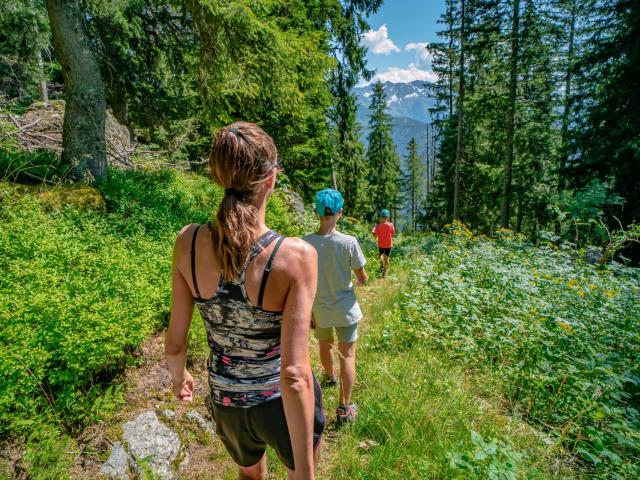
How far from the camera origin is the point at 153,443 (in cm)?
275

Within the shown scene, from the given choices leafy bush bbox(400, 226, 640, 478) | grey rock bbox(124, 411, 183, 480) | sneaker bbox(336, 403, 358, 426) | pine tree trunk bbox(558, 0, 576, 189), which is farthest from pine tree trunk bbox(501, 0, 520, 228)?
grey rock bbox(124, 411, 183, 480)

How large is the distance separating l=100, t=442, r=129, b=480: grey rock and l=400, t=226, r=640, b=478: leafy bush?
3.25 metres

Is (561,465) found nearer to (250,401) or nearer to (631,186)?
(250,401)

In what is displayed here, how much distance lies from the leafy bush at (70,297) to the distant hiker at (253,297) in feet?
5.81

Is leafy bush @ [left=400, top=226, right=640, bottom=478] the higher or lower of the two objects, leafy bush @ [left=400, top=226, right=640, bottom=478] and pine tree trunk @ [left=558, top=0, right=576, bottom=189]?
the lower

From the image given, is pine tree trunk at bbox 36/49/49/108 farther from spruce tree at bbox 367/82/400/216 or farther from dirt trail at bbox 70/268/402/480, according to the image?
spruce tree at bbox 367/82/400/216

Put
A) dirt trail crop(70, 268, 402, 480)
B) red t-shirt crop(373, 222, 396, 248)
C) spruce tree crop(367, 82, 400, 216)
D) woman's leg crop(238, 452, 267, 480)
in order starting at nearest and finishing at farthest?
woman's leg crop(238, 452, 267, 480), dirt trail crop(70, 268, 402, 480), red t-shirt crop(373, 222, 396, 248), spruce tree crop(367, 82, 400, 216)

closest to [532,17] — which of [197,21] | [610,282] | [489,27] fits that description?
[489,27]

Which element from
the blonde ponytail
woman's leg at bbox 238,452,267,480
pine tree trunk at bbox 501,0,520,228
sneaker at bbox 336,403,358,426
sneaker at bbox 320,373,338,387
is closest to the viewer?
the blonde ponytail

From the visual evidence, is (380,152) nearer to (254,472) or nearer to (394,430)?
(394,430)

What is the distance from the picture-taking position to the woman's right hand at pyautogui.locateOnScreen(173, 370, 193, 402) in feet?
5.97

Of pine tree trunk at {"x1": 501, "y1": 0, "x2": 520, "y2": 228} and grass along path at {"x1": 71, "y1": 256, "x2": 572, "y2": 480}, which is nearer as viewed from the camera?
grass along path at {"x1": 71, "y1": 256, "x2": 572, "y2": 480}

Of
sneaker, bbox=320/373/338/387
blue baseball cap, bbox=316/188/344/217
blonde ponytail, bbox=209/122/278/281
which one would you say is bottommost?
sneaker, bbox=320/373/338/387

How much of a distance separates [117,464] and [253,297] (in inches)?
88.6
